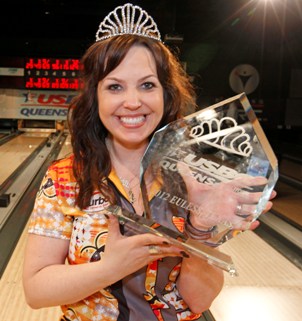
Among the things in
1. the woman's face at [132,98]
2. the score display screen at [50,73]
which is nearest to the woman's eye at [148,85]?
the woman's face at [132,98]

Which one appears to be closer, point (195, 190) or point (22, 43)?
point (195, 190)

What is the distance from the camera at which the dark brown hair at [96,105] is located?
882mm

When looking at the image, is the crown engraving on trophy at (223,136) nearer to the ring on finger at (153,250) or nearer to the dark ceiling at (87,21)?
the ring on finger at (153,250)

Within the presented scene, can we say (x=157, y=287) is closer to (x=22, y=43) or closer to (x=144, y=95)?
(x=144, y=95)

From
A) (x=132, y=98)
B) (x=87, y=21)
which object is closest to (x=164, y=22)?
(x=87, y=21)

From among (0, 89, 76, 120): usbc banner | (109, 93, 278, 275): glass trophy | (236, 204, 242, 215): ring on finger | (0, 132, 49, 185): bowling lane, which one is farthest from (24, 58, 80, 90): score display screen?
(236, 204, 242, 215): ring on finger

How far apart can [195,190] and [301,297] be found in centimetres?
179

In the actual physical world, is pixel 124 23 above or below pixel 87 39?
below

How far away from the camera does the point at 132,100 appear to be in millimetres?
818

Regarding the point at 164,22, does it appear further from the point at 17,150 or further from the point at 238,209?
the point at 238,209

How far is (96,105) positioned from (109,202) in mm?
243

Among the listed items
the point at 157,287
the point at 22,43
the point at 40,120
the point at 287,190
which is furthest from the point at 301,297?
the point at 40,120

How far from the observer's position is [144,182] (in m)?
0.76

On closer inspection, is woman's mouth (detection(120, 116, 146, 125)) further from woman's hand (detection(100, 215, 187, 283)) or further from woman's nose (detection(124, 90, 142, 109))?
woman's hand (detection(100, 215, 187, 283))
